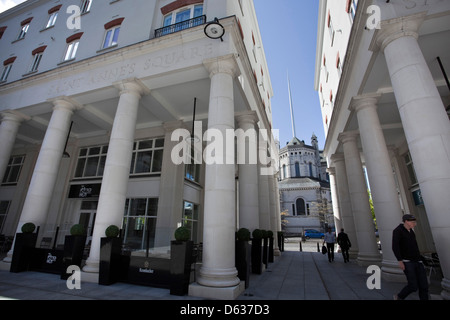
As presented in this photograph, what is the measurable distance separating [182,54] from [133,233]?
11.4 m

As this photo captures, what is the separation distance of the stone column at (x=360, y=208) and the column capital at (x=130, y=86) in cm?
1277

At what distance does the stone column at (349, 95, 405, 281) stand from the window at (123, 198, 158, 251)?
40.1 feet

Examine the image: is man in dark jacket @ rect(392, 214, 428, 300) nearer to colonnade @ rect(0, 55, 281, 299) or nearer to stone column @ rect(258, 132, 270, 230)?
colonnade @ rect(0, 55, 281, 299)

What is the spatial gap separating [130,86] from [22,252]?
845cm

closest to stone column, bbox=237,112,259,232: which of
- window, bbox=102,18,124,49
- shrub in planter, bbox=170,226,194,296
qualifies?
shrub in planter, bbox=170,226,194,296

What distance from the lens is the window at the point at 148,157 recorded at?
15641 millimetres

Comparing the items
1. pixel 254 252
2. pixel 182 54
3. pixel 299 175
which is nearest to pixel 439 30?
pixel 182 54

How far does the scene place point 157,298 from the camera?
594 cm

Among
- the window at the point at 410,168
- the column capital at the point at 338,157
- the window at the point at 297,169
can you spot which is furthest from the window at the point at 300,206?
the column capital at the point at 338,157

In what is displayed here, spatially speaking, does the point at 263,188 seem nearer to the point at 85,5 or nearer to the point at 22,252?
the point at 22,252

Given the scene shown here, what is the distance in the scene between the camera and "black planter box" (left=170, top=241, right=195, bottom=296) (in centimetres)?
627

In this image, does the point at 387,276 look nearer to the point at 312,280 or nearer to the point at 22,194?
the point at 312,280

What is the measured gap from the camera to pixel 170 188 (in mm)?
14203

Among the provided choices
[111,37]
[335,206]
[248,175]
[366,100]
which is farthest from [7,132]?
[335,206]
